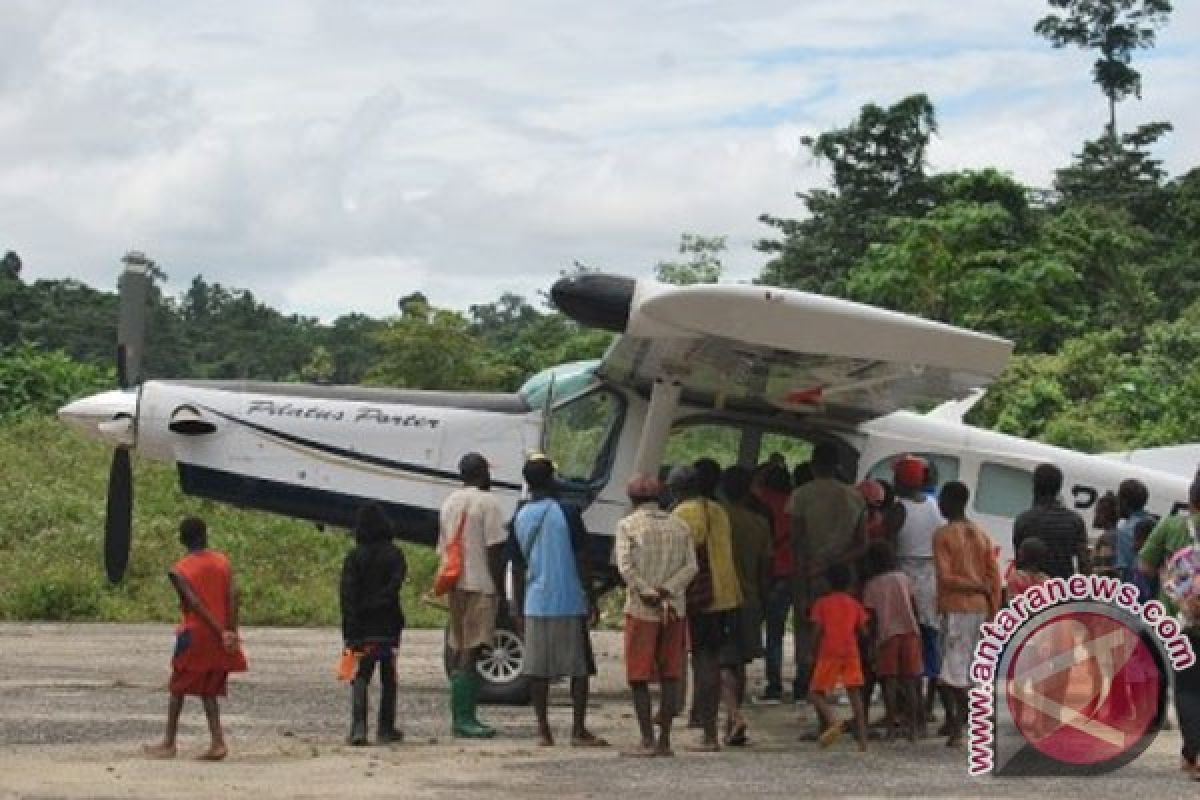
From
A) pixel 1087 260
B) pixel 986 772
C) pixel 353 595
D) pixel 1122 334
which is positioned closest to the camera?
pixel 986 772

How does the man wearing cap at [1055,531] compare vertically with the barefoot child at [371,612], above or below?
above

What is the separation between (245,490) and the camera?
13.8 metres

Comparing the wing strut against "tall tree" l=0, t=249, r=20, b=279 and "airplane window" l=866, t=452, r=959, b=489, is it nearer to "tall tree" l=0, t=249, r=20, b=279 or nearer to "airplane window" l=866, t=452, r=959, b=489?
"airplane window" l=866, t=452, r=959, b=489

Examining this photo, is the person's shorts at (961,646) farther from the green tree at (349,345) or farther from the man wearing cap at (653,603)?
the green tree at (349,345)

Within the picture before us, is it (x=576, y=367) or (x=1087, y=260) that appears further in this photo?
(x=1087, y=260)

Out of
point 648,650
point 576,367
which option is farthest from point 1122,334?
point 648,650

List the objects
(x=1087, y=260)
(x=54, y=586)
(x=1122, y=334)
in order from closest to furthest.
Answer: (x=54, y=586) < (x=1122, y=334) < (x=1087, y=260)

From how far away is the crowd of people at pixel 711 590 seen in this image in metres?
10.8

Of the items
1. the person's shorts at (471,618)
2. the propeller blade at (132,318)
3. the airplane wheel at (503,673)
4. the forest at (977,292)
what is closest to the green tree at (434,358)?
the forest at (977,292)

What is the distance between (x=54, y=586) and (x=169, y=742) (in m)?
10.6

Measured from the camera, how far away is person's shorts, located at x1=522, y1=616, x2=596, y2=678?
440 inches

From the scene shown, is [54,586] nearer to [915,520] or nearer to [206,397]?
[206,397]

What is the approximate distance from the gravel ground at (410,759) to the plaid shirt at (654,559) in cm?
80

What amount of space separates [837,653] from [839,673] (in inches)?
4.2
